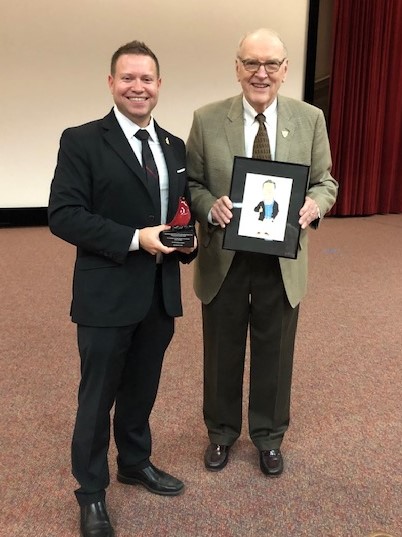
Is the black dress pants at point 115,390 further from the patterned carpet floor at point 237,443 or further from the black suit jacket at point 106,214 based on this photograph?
the patterned carpet floor at point 237,443

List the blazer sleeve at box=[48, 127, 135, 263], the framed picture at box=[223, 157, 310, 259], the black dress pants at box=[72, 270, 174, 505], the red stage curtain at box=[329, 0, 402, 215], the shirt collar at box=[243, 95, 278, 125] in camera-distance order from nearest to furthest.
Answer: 1. the blazer sleeve at box=[48, 127, 135, 263]
2. the black dress pants at box=[72, 270, 174, 505]
3. the framed picture at box=[223, 157, 310, 259]
4. the shirt collar at box=[243, 95, 278, 125]
5. the red stage curtain at box=[329, 0, 402, 215]

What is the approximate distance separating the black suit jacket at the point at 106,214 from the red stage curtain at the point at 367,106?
5.68 metres

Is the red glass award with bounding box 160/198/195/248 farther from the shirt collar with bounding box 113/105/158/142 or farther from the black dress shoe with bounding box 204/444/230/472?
the black dress shoe with bounding box 204/444/230/472

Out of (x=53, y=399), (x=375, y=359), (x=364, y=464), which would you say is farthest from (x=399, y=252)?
(x=53, y=399)

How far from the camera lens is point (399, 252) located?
17.5ft

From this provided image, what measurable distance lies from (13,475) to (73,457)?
0.49 m

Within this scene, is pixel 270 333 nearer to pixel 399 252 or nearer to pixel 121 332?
pixel 121 332

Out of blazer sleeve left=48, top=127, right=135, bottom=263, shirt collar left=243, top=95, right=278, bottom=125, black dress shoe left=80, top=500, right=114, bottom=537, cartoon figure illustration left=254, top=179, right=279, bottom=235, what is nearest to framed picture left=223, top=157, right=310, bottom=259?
cartoon figure illustration left=254, top=179, right=279, bottom=235

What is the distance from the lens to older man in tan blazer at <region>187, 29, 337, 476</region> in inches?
69.9

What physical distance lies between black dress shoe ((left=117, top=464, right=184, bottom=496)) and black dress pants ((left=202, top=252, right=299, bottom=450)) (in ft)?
0.87

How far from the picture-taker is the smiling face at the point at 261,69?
1698mm

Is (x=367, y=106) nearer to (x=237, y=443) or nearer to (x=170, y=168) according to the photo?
(x=237, y=443)

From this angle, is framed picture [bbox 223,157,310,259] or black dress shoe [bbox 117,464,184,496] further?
black dress shoe [bbox 117,464,184,496]

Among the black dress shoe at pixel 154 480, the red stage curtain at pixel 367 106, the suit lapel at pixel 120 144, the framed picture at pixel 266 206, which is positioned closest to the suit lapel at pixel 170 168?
the suit lapel at pixel 120 144
